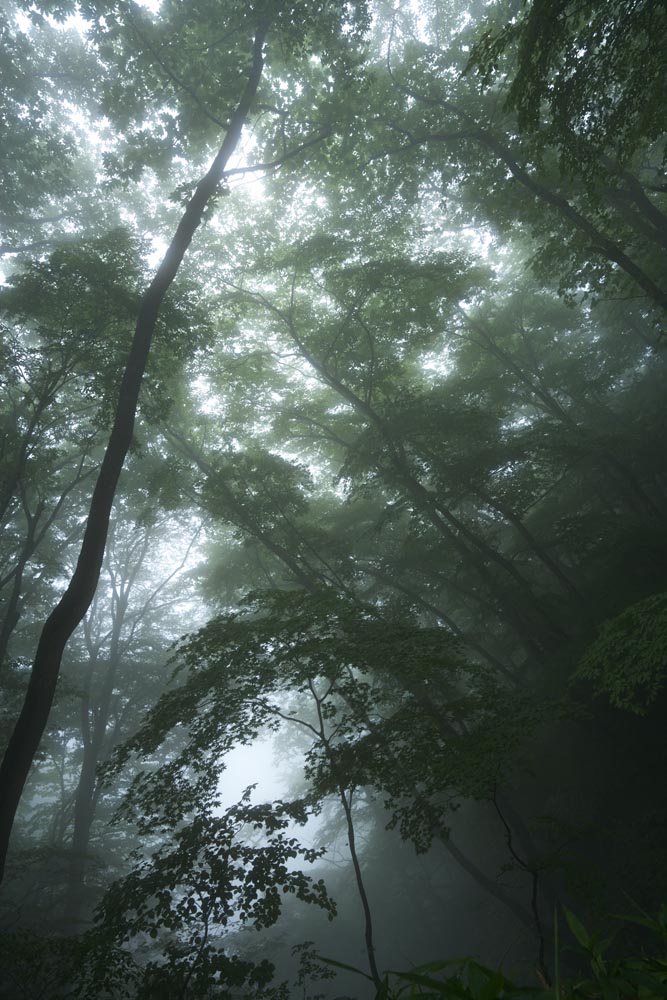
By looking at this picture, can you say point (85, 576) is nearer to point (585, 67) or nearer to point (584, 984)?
point (584, 984)

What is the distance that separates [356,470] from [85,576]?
5.95m

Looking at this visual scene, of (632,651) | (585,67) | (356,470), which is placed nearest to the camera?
(632,651)

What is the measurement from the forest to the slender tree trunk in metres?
0.04

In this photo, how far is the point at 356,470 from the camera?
34.2 ft

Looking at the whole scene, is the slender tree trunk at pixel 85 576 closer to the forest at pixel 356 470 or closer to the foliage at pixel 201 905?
the forest at pixel 356 470

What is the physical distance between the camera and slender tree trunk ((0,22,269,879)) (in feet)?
16.4

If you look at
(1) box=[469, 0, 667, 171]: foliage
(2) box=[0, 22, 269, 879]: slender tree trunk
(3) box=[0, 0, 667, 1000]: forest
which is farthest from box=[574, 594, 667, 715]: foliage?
(2) box=[0, 22, 269, 879]: slender tree trunk

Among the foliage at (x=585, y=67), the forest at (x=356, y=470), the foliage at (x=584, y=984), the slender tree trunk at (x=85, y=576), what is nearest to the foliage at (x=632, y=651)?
the forest at (x=356, y=470)

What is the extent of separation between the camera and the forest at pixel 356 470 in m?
4.74

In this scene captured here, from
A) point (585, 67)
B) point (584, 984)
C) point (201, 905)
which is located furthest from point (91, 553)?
point (585, 67)

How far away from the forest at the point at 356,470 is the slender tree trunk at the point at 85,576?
0.04 m

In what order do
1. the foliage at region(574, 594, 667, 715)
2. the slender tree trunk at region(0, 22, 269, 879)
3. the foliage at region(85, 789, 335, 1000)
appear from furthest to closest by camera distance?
1. the slender tree trunk at region(0, 22, 269, 879)
2. the foliage at region(574, 594, 667, 715)
3. the foliage at region(85, 789, 335, 1000)

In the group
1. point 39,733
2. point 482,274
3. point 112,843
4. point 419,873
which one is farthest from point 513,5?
point 112,843

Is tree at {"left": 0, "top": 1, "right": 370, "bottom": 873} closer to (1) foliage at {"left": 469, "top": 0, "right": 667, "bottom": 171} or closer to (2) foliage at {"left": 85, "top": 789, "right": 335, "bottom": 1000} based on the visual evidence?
(2) foliage at {"left": 85, "top": 789, "right": 335, "bottom": 1000}
